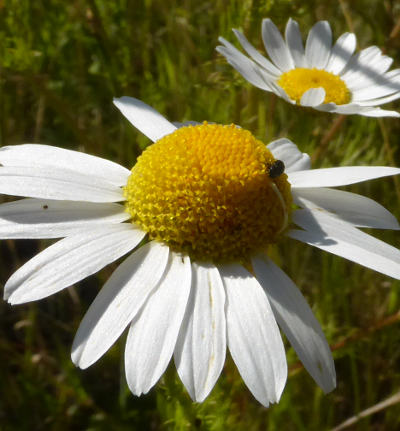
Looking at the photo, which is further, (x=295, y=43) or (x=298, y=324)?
(x=295, y=43)

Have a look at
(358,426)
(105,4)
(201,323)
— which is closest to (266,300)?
(201,323)

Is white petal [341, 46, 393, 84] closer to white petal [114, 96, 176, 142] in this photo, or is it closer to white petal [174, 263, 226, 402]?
white petal [114, 96, 176, 142]

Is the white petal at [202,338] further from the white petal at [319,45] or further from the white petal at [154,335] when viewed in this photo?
the white petal at [319,45]

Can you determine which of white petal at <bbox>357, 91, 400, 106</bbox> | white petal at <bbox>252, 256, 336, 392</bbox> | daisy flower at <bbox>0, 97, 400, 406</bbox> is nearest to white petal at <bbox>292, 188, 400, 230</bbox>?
daisy flower at <bbox>0, 97, 400, 406</bbox>

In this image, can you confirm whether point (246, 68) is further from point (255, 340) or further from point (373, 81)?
point (255, 340)

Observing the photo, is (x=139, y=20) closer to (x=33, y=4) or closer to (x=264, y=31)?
(x=33, y=4)

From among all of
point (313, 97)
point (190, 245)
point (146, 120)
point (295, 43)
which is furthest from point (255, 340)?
point (295, 43)

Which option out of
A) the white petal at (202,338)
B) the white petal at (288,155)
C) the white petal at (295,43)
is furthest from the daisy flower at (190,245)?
the white petal at (295,43)
